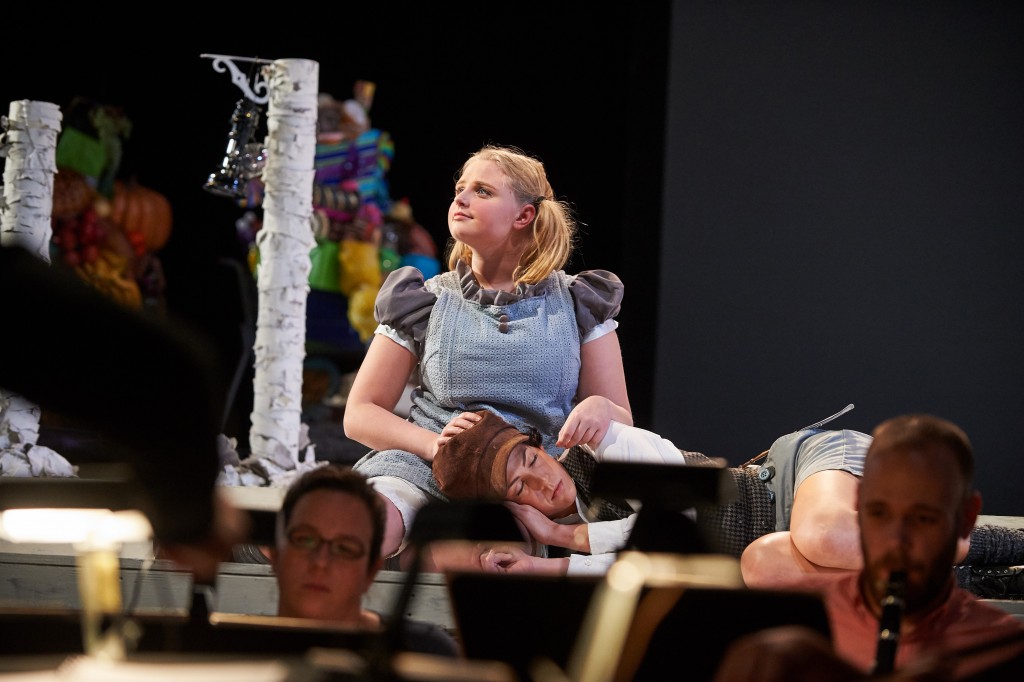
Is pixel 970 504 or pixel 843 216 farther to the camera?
pixel 843 216

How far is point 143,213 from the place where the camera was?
6191 mm

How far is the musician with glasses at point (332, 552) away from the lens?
5.65 feet

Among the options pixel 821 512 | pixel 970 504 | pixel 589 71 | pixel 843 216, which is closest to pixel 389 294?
pixel 821 512

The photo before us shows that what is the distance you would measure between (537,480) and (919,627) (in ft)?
3.57

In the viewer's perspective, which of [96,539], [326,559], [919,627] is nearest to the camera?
[96,539]

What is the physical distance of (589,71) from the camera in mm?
6062

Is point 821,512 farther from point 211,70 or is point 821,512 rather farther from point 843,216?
point 211,70

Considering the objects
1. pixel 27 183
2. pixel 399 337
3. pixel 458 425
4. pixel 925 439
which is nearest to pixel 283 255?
pixel 27 183

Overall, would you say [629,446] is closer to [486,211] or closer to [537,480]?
[537,480]

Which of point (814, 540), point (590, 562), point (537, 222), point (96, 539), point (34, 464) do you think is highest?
point (537, 222)

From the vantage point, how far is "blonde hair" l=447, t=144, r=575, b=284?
9.11ft

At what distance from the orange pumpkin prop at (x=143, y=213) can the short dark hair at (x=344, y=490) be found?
179 inches

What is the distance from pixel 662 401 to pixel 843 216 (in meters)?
0.99

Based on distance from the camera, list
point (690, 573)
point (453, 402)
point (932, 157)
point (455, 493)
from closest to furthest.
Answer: point (690, 573), point (455, 493), point (453, 402), point (932, 157)
